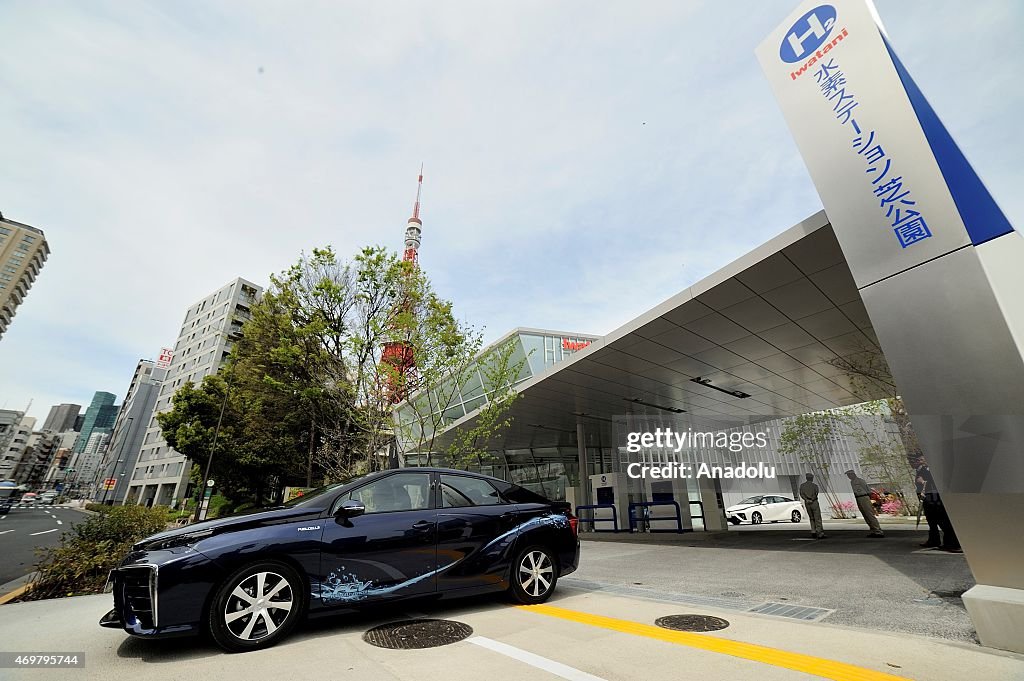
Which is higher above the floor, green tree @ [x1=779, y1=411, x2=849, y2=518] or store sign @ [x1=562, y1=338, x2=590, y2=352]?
store sign @ [x1=562, y1=338, x2=590, y2=352]

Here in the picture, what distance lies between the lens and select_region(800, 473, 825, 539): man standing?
38.4ft

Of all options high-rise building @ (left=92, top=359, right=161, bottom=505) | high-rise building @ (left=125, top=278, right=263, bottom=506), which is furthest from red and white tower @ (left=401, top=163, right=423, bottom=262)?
high-rise building @ (left=92, top=359, right=161, bottom=505)

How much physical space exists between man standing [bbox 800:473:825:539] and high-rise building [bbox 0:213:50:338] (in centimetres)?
12019

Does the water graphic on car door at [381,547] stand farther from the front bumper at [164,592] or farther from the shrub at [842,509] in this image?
the shrub at [842,509]

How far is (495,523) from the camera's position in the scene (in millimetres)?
4723

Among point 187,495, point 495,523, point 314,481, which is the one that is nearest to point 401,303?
point 495,523

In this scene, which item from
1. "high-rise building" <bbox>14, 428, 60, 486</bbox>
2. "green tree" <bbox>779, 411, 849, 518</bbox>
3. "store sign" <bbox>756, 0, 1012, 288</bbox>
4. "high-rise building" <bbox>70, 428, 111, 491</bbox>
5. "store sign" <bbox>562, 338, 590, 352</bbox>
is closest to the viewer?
"store sign" <bbox>756, 0, 1012, 288</bbox>

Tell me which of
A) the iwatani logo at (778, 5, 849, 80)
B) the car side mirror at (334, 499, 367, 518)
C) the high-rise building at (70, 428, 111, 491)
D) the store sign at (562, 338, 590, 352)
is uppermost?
the high-rise building at (70, 428, 111, 491)

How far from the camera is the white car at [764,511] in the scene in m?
20.4

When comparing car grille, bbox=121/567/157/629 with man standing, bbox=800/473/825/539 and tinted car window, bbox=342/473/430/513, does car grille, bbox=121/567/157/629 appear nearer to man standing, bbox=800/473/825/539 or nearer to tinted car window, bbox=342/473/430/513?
tinted car window, bbox=342/473/430/513

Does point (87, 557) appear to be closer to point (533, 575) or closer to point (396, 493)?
point (396, 493)

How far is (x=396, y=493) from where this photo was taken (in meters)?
4.49

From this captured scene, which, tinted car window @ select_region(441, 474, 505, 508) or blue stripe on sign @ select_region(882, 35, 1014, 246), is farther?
tinted car window @ select_region(441, 474, 505, 508)

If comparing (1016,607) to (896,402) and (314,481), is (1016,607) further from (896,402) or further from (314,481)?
(314,481)
